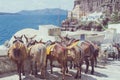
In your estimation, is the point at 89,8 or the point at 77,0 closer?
the point at 89,8

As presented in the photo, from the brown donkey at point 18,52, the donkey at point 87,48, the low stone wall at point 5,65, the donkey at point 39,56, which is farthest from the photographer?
the donkey at point 87,48

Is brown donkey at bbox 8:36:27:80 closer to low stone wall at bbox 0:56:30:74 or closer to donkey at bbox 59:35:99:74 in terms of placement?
low stone wall at bbox 0:56:30:74

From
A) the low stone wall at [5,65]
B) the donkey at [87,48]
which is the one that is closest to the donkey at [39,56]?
the low stone wall at [5,65]

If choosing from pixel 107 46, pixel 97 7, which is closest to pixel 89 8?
pixel 97 7

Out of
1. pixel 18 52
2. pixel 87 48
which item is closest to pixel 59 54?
pixel 18 52

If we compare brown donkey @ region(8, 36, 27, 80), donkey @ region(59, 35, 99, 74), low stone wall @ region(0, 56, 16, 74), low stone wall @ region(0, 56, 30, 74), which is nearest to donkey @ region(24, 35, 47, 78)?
brown donkey @ region(8, 36, 27, 80)

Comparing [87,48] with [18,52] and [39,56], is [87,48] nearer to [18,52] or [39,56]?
[39,56]

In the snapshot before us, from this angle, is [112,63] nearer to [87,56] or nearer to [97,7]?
[87,56]

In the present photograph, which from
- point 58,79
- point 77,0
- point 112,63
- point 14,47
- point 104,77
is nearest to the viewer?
point 14,47

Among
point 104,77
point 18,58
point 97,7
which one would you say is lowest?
point 104,77

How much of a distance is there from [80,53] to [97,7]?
8848cm

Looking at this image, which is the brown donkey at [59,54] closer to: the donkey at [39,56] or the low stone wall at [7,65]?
the donkey at [39,56]

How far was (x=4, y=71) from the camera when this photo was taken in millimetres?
12391

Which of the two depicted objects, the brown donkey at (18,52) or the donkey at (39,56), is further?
the donkey at (39,56)
